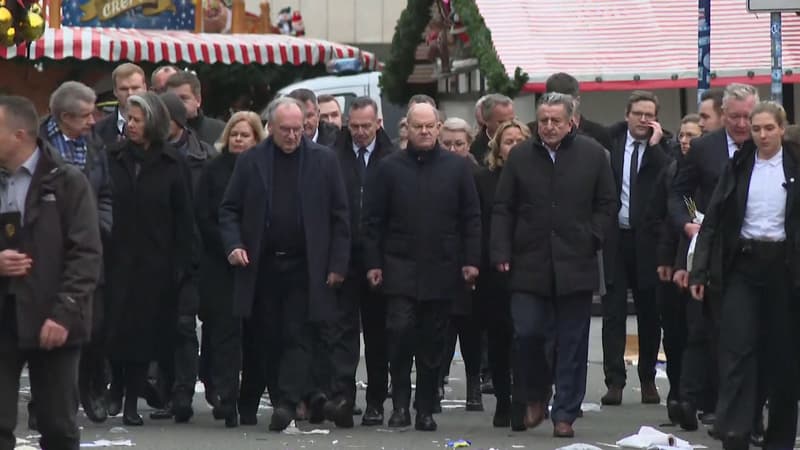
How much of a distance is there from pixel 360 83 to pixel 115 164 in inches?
520

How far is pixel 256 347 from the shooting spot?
1248cm

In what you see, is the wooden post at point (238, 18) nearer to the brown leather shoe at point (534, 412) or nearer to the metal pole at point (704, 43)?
the metal pole at point (704, 43)

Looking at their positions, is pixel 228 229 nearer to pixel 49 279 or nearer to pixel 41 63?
pixel 49 279

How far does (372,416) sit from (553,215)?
5.52 ft

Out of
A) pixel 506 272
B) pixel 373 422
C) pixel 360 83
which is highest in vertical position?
pixel 360 83

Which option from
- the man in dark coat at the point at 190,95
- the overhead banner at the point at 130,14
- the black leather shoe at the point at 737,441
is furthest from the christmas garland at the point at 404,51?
the black leather shoe at the point at 737,441

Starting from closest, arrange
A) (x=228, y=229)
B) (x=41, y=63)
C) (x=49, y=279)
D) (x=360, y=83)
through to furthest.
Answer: (x=49, y=279), (x=228, y=229), (x=360, y=83), (x=41, y=63)

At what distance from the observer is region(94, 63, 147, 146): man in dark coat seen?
521 inches

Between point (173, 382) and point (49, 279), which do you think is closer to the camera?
point (49, 279)

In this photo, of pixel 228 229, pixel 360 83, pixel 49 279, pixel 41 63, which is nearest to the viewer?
pixel 49 279

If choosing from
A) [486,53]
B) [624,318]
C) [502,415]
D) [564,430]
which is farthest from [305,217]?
[486,53]

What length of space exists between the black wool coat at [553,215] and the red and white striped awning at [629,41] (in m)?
12.2

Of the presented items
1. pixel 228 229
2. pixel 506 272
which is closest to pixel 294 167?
pixel 228 229

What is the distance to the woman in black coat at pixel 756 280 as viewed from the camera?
35.5 feet
